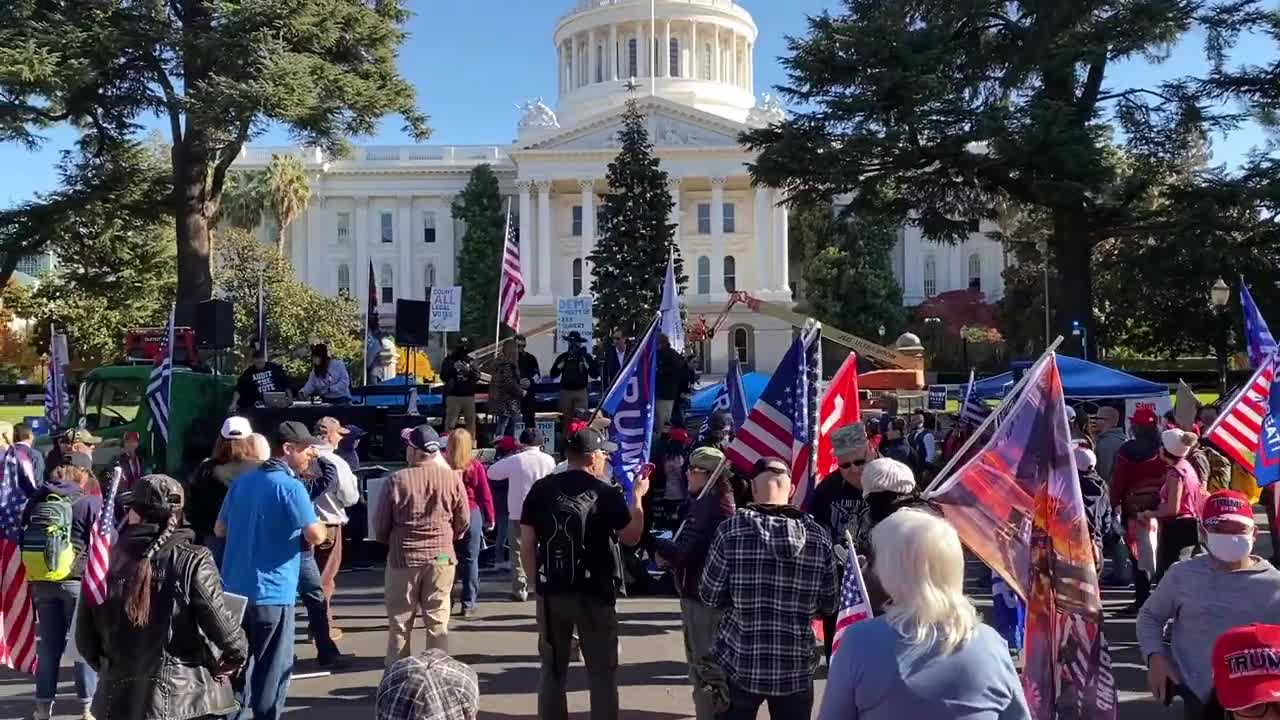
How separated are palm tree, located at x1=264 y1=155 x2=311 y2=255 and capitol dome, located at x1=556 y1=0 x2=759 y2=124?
20.3m

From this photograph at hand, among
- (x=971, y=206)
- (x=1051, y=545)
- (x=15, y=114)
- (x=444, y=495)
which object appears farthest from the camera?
(x=971, y=206)

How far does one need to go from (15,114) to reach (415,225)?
6317 cm

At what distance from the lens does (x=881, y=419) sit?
16641 mm

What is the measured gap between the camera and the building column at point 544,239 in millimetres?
72750

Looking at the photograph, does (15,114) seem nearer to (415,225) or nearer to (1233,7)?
(1233,7)

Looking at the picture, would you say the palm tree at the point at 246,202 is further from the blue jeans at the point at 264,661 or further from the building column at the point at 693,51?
the blue jeans at the point at 264,661

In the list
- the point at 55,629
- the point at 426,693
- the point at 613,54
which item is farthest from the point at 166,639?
the point at 613,54

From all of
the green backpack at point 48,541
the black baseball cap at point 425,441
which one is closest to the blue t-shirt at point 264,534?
the black baseball cap at point 425,441

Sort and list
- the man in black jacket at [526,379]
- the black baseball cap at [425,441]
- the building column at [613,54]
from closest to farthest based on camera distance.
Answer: the black baseball cap at [425,441]
the man in black jacket at [526,379]
the building column at [613,54]

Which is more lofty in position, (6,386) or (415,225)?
(415,225)

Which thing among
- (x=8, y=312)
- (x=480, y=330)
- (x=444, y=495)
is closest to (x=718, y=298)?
(x=480, y=330)

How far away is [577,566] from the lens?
609 cm

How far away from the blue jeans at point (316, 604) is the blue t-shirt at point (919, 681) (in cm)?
556

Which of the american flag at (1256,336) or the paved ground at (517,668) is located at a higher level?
the american flag at (1256,336)
